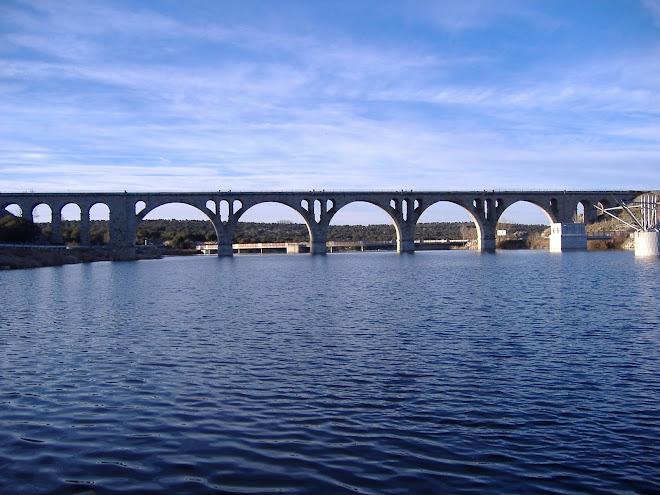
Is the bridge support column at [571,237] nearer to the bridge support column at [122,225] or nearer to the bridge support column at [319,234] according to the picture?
the bridge support column at [319,234]

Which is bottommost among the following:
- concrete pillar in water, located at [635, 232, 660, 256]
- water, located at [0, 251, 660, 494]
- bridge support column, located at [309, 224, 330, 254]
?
water, located at [0, 251, 660, 494]

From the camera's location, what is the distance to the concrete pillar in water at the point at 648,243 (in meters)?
69.1

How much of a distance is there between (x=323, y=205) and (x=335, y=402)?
89.7 metres

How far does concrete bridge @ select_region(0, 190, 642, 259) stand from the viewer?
91.2 m

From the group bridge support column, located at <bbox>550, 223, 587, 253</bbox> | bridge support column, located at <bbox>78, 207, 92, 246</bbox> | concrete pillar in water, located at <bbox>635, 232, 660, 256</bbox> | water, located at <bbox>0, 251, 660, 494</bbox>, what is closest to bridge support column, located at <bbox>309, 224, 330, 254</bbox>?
bridge support column, located at <bbox>78, 207, 92, 246</bbox>

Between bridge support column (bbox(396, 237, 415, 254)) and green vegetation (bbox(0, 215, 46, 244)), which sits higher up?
green vegetation (bbox(0, 215, 46, 244))

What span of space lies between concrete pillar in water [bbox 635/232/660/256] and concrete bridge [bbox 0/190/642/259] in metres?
27.0

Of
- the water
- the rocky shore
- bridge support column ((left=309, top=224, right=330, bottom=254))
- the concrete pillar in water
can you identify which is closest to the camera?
the water

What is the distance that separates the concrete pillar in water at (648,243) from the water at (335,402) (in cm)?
5309

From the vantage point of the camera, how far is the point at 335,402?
Result: 1091cm

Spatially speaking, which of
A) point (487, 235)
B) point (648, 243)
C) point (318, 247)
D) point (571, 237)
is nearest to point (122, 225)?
point (318, 247)

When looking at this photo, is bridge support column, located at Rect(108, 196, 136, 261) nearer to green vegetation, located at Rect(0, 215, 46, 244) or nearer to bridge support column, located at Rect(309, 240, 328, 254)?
green vegetation, located at Rect(0, 215, 46, 244)

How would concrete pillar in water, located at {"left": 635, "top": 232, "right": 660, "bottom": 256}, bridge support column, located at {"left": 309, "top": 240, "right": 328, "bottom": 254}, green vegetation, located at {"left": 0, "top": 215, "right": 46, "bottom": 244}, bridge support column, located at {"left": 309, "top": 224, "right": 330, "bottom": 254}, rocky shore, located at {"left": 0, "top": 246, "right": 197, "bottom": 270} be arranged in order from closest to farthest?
rocky shore, located at {"left": 0, "top": 246, "right": 197, "bottom": 270} → concrete pillar in water, located at {"left": 635, "top": 232, "right": 660, "bottom": 256} → green vegetation, located at {"left": 0, "top": 215, "right": 46, "bottom": 244} → bridge support column, located at {"left": 309, "top": 224, "right": 330, "bottom": 254} → bridge support column, located at {"left": 309, "top": 240, "right": 328, "bottom": 254}

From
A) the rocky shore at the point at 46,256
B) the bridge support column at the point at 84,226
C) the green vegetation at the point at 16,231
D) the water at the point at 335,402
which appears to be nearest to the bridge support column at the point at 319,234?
the rocky shore at the point at 46,256
